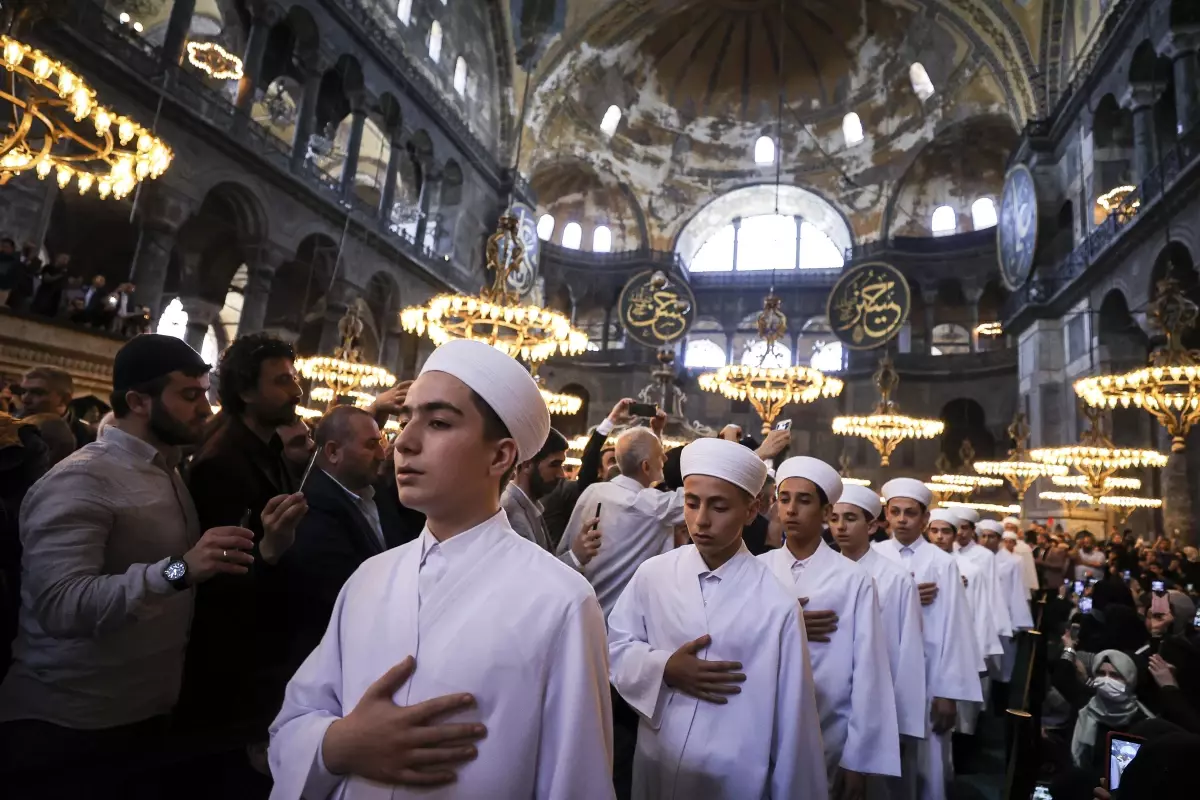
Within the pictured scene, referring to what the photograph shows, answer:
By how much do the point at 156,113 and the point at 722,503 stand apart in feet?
38.2

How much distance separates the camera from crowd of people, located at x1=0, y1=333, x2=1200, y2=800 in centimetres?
113

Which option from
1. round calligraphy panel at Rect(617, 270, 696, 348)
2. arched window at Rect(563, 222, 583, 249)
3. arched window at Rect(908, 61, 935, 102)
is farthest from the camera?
arched window at Rect(563, 222, 583, 249)

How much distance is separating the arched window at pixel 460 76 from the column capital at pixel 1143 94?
15.1m

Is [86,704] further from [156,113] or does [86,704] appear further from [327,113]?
[327,113]

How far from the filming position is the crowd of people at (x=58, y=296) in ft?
24.7

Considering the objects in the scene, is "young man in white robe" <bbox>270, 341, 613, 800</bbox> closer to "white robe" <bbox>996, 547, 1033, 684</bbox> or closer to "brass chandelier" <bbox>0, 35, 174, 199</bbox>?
"brass chandelier" <bbox>0, 35, 174, 199</bbox>

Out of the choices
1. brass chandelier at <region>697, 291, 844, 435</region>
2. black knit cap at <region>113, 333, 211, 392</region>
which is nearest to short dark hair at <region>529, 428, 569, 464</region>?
black knit cap at <region>113, 333, 211, 392</region>

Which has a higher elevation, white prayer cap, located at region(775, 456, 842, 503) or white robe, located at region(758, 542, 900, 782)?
white prayer cap, located at region(775, 456, 842, 503)

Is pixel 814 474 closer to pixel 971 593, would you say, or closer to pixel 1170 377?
pixel 971 593

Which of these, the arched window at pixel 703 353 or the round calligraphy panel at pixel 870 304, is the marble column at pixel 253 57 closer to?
the round calligraphy panel at pixel 870 304

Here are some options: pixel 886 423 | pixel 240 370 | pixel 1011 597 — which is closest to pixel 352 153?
pixel 886 423

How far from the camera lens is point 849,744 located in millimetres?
2236

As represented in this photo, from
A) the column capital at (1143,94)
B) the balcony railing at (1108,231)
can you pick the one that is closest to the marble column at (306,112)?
the balcony railing at (1108,231)

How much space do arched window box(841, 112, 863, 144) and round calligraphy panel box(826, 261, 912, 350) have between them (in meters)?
10.8
